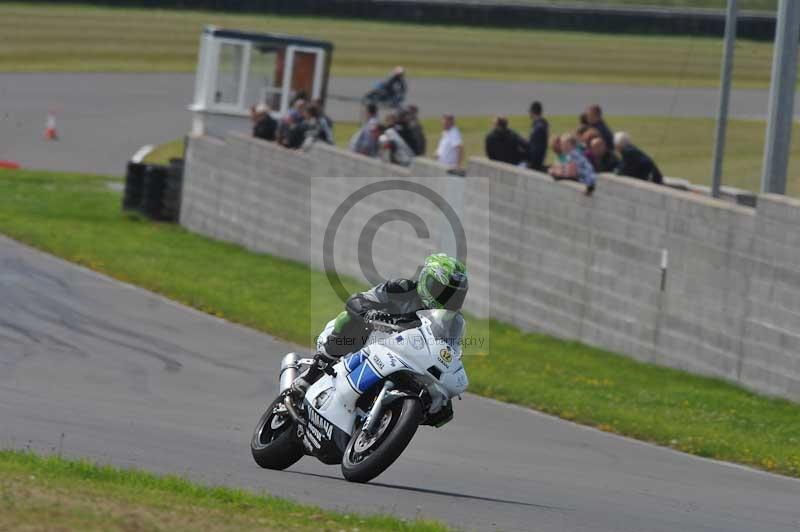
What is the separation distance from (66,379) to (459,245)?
757cm

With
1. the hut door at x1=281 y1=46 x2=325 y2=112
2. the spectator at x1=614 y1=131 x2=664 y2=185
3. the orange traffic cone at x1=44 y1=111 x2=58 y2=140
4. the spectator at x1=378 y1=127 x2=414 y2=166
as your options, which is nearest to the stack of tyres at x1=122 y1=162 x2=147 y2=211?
the hut door at x1=281 y1=46 x2=325 y2=112

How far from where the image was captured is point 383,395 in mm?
8680

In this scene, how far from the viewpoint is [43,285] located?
19.0 m

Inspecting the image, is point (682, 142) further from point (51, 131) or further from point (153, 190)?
point (51, 131)

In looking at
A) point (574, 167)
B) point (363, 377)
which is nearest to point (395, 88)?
point (574, 167)

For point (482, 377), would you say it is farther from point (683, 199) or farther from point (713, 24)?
point (713, 24)

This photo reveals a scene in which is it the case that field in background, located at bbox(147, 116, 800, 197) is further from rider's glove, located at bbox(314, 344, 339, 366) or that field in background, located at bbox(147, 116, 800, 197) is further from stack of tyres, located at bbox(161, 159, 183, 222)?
rider's glove, located at bbox(314, 344, 339, 366)

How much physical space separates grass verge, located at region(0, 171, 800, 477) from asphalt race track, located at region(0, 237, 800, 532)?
1.82 feet

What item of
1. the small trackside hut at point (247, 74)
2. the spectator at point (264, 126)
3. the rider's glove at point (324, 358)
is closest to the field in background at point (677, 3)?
the small trackside hut at point (247, 74)

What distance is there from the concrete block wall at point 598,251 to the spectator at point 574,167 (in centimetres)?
23

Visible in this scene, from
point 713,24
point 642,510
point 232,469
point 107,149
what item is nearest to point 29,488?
point 232,469

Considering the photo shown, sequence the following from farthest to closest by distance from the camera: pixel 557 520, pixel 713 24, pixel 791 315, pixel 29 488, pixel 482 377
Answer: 1. pixel 713 24
2. pixel 482 377
3. pixel 791 315
4. pixel 557 520
5. pixel 29 488

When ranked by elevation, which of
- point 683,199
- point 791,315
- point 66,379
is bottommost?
point 66,379

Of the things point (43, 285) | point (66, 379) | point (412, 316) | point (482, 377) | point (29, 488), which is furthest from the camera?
point (43, 285)
